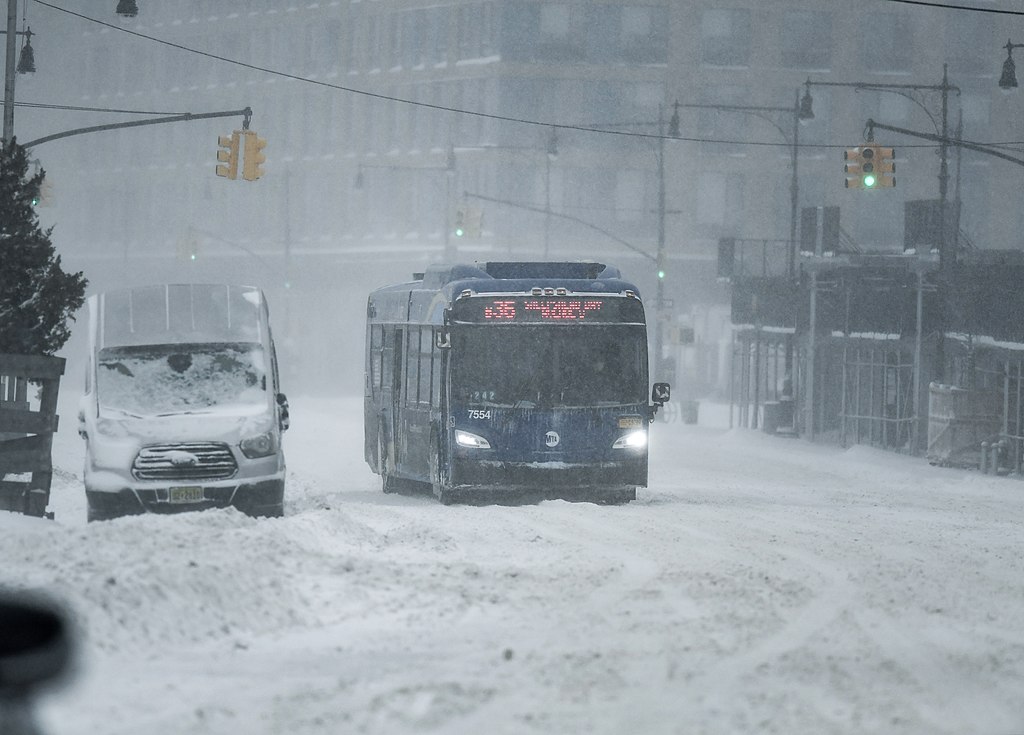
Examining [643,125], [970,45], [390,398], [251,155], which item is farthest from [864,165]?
[970,45]

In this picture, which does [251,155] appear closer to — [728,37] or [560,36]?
[560,36]

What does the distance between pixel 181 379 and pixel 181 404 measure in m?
0.40

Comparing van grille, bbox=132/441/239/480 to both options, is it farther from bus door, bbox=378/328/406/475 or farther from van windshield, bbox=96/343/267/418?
bus door, bbox=378/328/406/475

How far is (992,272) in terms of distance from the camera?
1478 inches

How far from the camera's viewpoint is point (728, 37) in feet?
267

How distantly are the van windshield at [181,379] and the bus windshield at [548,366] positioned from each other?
336 cm

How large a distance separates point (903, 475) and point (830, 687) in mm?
22348

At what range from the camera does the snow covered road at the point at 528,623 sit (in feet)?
27.0

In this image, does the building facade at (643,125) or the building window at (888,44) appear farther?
the building window at (888,44)

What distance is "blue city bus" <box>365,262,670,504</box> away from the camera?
21062 millimetres

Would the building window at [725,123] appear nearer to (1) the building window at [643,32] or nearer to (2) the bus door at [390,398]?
(1) the building window at [643,32]

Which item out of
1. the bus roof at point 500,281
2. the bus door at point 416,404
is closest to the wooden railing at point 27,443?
the bus roof at point 500,281

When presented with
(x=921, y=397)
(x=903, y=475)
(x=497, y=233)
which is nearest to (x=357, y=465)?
(x=903, y=475)

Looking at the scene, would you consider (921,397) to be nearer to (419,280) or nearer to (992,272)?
(992,272)
